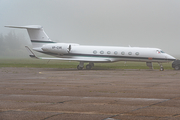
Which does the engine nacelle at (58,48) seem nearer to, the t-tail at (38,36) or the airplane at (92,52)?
the airplane at (92,52)

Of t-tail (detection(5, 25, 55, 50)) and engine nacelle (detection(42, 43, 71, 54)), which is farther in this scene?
t-tail (detection(5, 25, 55, 50))

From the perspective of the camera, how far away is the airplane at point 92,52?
96.0 feet

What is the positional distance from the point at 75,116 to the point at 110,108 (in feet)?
4.14

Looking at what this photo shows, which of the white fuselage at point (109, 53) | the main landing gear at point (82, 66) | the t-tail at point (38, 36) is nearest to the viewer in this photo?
the white fuselage at point (109, 53)

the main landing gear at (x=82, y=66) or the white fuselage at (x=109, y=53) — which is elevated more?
the white fuselage at (x=109, y=53)

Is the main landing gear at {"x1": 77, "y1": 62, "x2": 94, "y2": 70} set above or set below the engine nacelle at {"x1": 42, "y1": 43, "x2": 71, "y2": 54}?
below

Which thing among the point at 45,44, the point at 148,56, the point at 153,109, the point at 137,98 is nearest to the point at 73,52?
the point at 45,44

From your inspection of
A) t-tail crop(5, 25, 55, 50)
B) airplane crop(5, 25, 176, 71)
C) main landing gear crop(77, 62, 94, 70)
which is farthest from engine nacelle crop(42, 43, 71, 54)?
main landing gear crop(77, 62, 94, 70)

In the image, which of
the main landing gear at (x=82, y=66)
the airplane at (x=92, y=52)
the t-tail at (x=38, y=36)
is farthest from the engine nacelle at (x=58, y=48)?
the main landing gear at (x=82, y=66)

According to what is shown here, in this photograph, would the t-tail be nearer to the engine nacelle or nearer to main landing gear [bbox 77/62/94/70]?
the engine nacelle

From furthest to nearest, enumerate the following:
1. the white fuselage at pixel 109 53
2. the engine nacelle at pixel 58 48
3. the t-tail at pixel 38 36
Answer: the t-tail at pixel 38 36 < the engine nacelle at pixel 58 48 < the white fuselage at pixel 109 53

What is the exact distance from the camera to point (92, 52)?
1204 inches

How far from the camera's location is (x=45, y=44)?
32125 mm

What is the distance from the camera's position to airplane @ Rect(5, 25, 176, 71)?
96.0 feet
